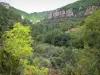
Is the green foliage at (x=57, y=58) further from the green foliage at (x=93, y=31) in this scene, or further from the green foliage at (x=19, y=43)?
the green foliage at (x=19, y=43)

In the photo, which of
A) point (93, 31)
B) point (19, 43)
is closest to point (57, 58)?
point (93, 31)

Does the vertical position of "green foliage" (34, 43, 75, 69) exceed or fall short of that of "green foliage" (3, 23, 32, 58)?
it falls short

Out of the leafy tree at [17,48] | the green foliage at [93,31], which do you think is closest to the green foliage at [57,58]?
the green foliage at [93,31]

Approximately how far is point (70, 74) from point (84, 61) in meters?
12.1

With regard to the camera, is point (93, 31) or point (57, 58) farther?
point (57, 58)

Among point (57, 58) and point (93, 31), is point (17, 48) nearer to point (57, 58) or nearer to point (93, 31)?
point (93, 31)

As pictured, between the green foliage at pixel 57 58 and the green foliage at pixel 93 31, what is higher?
the green foliage at pixel 93 31

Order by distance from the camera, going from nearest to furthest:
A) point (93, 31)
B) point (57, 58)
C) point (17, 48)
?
point (17, 48), point (93, 31), point (57, 58)

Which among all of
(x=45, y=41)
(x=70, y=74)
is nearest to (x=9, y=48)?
(x=70, y=74)

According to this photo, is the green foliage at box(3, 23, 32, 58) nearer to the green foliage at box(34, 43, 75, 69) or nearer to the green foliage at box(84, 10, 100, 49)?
the green foliage at box(84, 10, 100, 49)

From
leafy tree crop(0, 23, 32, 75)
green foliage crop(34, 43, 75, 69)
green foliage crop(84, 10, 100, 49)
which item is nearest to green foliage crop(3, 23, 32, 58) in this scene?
leafy tree crop(0, 23, 32, 75)

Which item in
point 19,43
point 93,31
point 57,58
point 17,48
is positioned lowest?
point 57,58

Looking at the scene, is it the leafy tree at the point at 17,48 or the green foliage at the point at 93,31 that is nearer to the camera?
the leafy tree at the point at 17,48

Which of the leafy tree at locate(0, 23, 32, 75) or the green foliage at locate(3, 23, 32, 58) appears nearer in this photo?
the leafy tree at locate(0, 23, 32, 75)
